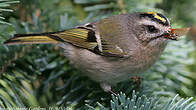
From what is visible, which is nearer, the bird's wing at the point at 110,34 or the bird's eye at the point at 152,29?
the bird's eye at the point at 152,29

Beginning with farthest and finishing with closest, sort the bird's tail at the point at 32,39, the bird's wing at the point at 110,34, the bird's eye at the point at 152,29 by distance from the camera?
the bird's wing at the point at 110,34
the bird's eye at the point at 152,29
the bird's tail at the point at 32,39

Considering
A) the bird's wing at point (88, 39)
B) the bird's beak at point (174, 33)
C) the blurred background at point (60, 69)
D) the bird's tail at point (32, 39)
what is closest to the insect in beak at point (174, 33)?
the bird's beak at point (174, 33)

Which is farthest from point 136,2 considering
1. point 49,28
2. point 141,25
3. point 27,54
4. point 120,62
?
point 27,54

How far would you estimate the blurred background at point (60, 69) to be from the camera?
157 centimetres

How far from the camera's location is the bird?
1.74m

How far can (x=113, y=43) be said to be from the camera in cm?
189

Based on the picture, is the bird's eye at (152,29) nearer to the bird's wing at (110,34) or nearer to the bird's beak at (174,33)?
the bird's beak at (174,33)

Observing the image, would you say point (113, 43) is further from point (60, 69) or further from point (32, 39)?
point (32, 39)

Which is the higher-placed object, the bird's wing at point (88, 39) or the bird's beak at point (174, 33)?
the bird's beak at point (174, 33)

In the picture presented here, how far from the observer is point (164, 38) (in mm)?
1722

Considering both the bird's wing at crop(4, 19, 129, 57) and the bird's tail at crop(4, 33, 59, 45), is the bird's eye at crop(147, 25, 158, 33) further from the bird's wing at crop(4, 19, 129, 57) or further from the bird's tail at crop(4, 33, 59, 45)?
the bird's tail at crop(4, 33, 59, 45)

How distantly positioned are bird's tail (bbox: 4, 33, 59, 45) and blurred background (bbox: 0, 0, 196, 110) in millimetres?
55

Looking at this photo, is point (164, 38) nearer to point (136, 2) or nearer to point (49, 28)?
point (136, 2)

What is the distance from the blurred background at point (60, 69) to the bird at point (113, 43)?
0.08m
